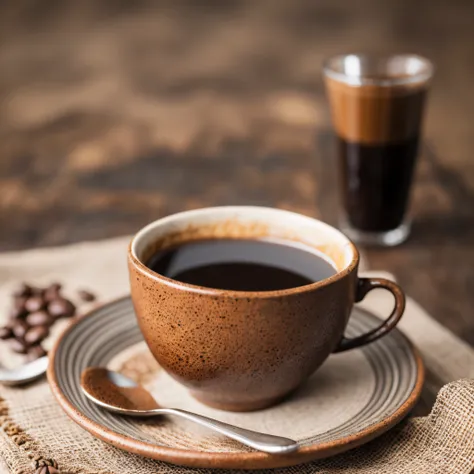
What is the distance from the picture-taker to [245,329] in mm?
939

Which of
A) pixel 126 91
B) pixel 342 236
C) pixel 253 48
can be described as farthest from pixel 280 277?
pixel 253 48

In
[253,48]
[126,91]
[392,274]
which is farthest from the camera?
[253,48]

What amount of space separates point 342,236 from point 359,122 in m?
0.71

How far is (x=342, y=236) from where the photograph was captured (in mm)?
1095

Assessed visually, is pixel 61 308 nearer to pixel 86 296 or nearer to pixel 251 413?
pixel 86 296

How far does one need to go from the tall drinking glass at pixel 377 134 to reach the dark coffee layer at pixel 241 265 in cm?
65

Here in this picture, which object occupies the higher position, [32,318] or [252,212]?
[252,212]

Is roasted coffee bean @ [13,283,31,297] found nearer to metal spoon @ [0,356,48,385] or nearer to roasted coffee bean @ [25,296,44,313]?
roasted coffee bean @ [25,296,44,313]

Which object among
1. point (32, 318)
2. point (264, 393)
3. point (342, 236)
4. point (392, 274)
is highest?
point (342, 236)

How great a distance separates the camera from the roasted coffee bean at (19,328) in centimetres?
128

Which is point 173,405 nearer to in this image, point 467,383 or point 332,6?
point 467,383

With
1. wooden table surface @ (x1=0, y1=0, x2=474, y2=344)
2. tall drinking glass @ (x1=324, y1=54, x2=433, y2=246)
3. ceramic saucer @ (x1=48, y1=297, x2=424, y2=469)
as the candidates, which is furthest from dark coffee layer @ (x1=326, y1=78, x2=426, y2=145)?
ceramic saucer @ (x1=48, y1=297, x2=424, y2=469)

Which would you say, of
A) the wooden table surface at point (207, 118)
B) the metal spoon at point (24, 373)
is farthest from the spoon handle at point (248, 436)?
the wooden table surface at point (207, 118)

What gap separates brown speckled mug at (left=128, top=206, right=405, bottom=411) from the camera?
0.93 meters
